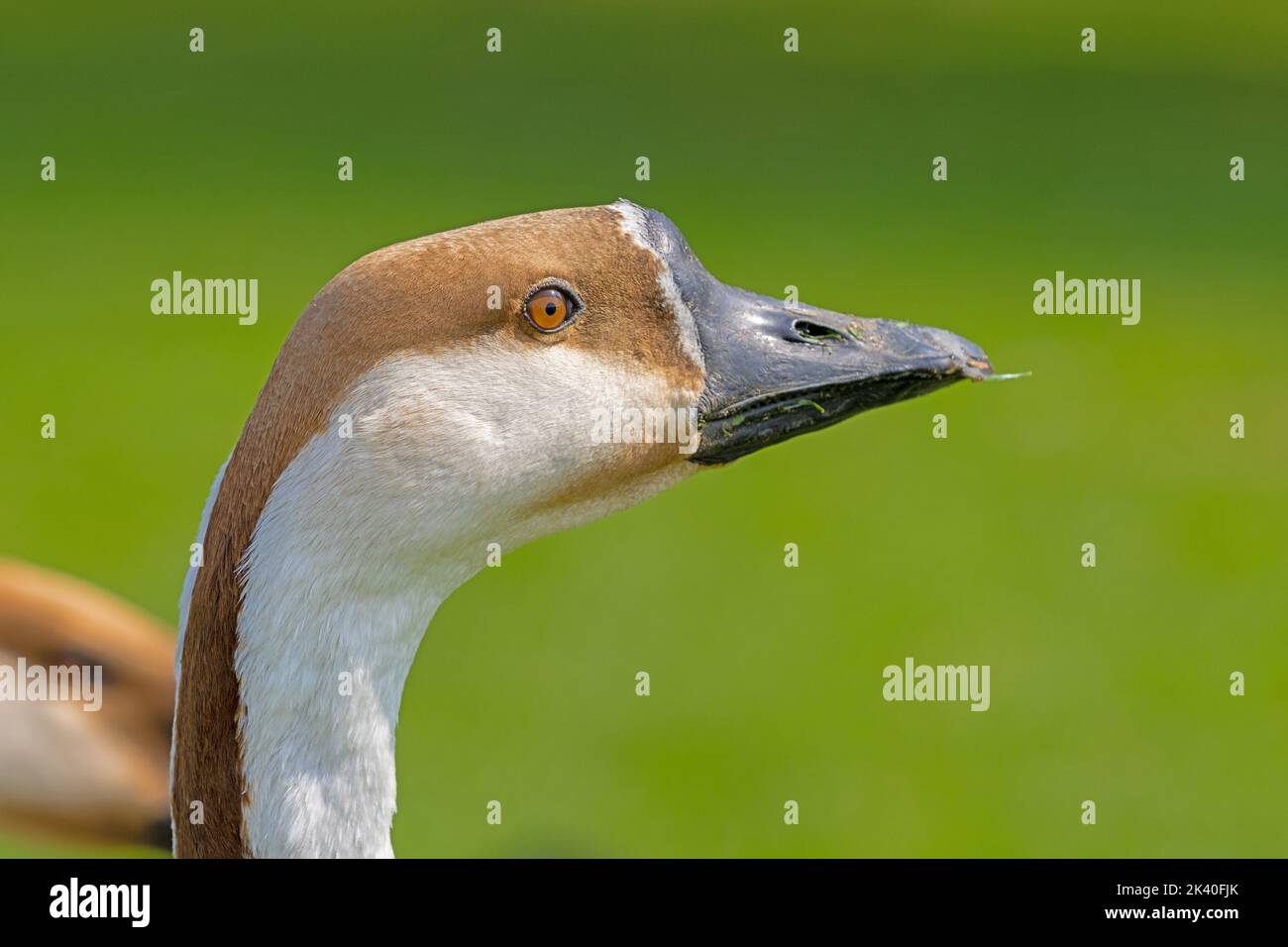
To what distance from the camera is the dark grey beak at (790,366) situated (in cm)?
314

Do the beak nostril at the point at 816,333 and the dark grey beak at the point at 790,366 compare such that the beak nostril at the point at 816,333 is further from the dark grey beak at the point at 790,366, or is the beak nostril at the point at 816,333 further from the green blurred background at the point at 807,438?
the green blurred background at the point at 807,438

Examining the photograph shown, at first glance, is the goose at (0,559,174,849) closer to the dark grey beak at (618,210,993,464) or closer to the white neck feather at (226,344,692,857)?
the white neck feather at (226,344,692,857)

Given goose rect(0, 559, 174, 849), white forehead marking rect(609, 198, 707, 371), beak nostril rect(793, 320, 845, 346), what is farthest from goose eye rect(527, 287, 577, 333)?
goose rect(0, 559, 174, 849)

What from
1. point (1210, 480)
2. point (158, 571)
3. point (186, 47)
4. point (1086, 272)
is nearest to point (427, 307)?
point (158, 571)

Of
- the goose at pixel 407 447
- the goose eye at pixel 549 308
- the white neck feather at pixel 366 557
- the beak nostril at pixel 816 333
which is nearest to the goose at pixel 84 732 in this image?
the goose at pixel 407 447

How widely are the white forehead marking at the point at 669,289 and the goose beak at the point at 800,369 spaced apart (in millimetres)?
18

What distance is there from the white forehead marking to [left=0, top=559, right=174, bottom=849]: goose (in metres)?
2.23

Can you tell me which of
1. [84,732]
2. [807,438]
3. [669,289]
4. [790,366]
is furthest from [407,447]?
[807,438]

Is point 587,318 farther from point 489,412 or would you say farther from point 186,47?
point 186,47

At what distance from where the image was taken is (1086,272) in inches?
500

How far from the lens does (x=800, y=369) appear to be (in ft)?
10.3

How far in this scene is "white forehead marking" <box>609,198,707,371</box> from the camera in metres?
3.12

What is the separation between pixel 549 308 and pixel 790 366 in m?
0.52

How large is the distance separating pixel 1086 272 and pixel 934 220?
1.55 metres
